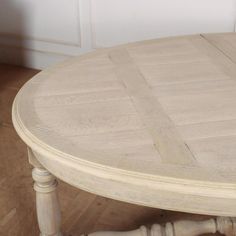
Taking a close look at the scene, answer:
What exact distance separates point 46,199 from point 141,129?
0.27m

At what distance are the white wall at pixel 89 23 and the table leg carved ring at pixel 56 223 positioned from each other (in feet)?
3.27

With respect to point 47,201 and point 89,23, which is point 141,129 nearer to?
point 47,201

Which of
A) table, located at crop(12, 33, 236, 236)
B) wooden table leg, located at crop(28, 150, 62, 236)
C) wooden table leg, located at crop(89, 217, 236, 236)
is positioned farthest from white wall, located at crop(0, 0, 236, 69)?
wooden table leg, located at crop(28, 150, 62, 236)

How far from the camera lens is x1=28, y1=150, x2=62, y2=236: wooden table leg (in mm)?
725

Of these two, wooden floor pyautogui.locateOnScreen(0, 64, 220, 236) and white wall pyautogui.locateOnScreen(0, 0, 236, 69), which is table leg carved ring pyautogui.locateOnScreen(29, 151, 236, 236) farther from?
white wall pyautogui.locateOnScreen(0, 0, 236, 69)

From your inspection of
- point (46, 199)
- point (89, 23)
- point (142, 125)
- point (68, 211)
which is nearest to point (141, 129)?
point (142, 125)

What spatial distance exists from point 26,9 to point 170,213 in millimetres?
1377

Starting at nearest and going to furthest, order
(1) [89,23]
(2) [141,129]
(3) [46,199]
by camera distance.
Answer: (2) [141,129]
(3) [46,199]
(1) [89,23]

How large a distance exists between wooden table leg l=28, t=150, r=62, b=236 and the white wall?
114cm

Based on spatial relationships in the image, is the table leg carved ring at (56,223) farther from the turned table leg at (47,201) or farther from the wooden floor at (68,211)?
the wooden floor at (68,211)

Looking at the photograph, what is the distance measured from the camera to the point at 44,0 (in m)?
1.94

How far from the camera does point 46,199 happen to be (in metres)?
0.76

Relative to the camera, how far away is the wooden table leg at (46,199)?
0.72 m

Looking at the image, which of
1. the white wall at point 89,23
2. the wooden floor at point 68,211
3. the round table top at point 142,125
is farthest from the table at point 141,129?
the white wall at point 89,23
